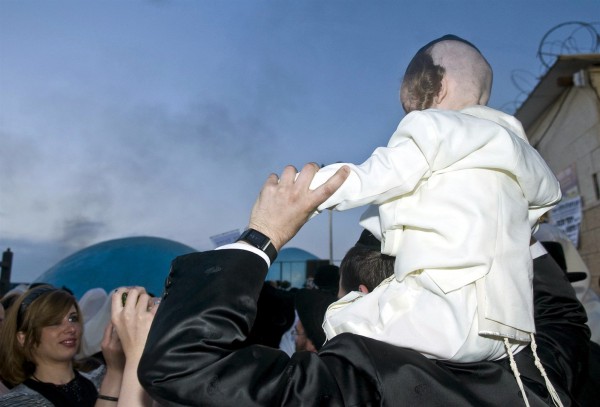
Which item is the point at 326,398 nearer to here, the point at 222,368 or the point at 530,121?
the point at 222,368

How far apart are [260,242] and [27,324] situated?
3.08 metres

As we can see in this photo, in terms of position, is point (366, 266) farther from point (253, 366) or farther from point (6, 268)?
point (6, 268)

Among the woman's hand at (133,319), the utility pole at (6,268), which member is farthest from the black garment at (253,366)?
the utility pole at (6,268)

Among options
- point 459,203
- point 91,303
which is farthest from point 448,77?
point 91,303

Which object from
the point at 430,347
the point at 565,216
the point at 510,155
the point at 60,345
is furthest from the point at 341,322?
the point at 565,216

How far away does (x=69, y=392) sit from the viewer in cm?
343

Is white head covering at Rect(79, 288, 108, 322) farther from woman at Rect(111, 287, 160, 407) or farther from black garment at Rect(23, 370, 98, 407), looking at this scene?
woman at Rect(111, 287, 160, 407)

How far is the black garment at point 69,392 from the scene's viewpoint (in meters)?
3.30

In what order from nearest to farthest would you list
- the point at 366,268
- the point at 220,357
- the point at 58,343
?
the point at 220,357 < the point at 366,268 < the point at 58,343

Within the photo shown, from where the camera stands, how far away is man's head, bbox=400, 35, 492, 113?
161 centimetres

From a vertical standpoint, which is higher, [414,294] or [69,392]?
[414,294]

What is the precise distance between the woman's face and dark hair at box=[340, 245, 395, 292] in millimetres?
2360

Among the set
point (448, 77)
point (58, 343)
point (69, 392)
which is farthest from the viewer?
point (58, 343)

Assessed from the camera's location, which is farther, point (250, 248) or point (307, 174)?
point (307, 174)
